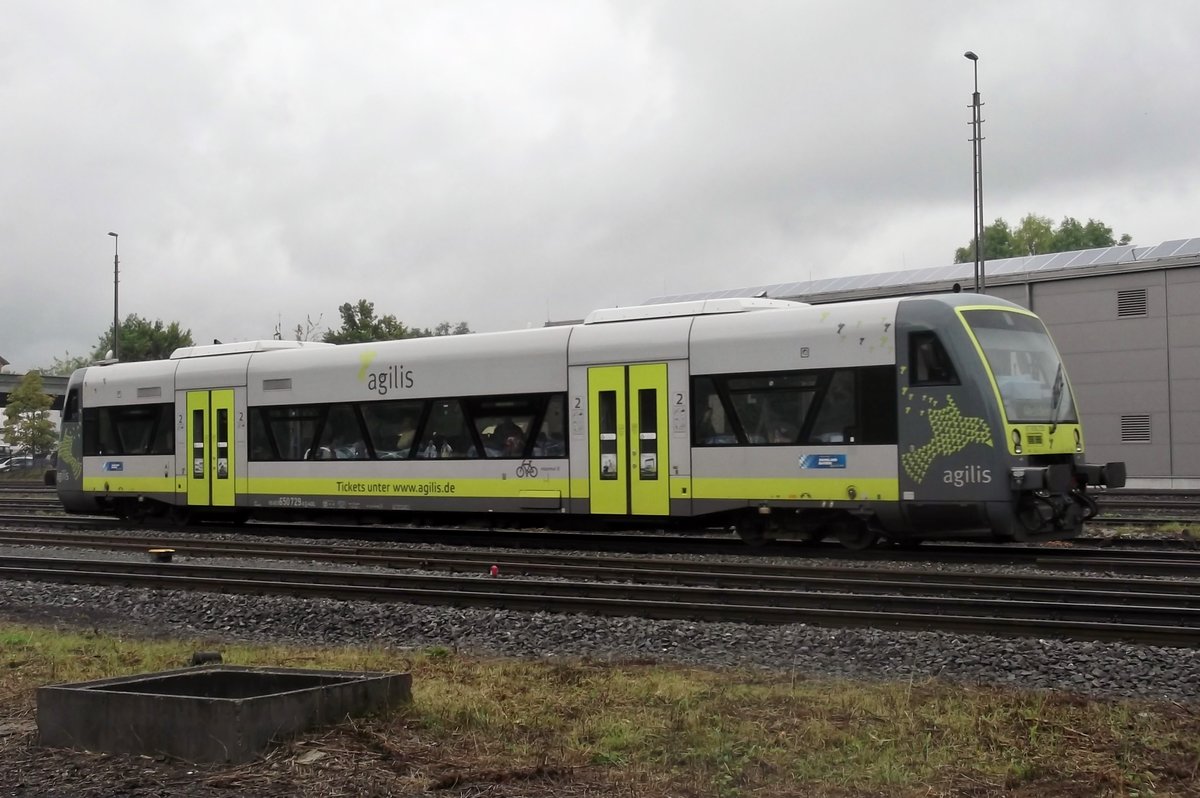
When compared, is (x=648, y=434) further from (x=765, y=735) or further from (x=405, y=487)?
(x=765, y=735)

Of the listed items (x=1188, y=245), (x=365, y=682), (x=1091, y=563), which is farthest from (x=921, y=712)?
(x=1188, y=245)

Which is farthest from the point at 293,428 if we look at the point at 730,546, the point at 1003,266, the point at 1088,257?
the point at 1003,266

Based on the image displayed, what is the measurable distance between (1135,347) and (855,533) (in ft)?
67.8

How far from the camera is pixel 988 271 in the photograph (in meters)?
38.9

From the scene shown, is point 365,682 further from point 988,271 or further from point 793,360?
point 988,271

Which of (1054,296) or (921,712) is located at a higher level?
(1054,296)

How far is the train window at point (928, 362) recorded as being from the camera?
14.2 metres

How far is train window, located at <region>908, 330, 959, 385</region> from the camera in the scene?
46.6 feet

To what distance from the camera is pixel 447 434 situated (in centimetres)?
1850

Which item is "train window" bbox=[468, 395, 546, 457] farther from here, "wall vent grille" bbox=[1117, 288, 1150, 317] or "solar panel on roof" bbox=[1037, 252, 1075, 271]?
"solar panel on roof" bbox=[1037, 252, 1075, 271]

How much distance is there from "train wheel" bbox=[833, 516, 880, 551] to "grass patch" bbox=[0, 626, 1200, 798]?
7.21 metres

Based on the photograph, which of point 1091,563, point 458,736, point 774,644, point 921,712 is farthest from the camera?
point 1091,563

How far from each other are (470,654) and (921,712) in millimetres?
4044

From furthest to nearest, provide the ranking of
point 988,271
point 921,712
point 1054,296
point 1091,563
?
1. point 988,271
2. point 1054,296
3. point 1091,563
4. point 921,712
